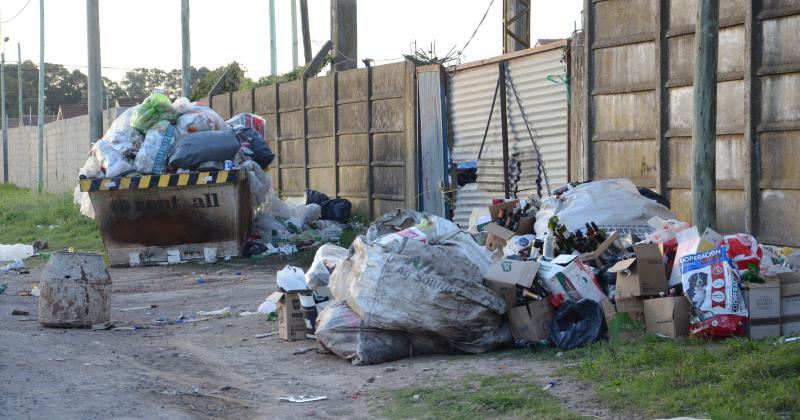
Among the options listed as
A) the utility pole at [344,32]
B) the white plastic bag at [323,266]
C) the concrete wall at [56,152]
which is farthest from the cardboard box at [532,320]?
the concrete wall at [56,152]

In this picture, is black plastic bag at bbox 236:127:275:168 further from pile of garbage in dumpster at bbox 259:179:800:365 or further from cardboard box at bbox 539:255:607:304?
cardboard box at bbox 539:255:607:304

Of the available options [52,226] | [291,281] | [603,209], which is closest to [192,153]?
[291,281]

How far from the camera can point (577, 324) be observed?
20.5 ft

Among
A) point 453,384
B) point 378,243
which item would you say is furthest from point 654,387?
point 378,243

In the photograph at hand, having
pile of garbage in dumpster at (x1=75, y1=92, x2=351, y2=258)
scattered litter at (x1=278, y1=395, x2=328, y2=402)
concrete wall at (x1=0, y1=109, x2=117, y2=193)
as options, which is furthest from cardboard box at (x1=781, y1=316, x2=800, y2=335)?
concrete wall at (x1=0, y1=109, x2=117, y2=193)

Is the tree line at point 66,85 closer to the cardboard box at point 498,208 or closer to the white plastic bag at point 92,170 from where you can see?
the white plastic bag at point 92,170

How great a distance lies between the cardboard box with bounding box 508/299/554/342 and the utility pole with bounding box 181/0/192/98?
51.9 ft

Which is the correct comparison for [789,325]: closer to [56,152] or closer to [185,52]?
[185,52]

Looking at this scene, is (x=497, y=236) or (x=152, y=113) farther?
(x=152, y=113)

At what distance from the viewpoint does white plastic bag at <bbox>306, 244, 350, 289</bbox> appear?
7.63 metres

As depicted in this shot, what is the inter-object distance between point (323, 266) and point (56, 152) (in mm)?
28018

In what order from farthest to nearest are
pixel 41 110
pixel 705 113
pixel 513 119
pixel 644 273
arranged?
pixel 41 110, pixel 513 119, pixel 705 113, pixel 644 273

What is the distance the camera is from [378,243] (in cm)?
653

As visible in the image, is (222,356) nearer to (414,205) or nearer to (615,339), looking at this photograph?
(615,339)
